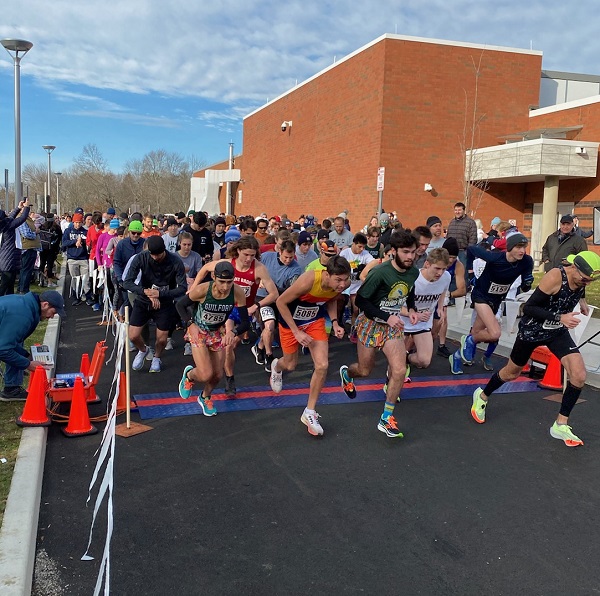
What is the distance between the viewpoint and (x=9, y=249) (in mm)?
10836

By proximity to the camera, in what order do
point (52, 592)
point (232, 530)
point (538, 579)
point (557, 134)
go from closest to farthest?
point (52, 592) < point (538, 579) < point (232, 530) < point (557, 134)

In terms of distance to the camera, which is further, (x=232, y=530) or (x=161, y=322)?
(x=161, y=322)

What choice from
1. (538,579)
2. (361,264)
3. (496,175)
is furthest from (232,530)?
(496,175)

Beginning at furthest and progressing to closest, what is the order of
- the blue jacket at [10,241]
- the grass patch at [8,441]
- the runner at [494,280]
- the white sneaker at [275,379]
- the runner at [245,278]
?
the blue jacket at [10,241], the runner at [494,280], the white sneaker at [275,379], the runner at [245,278], the grass patch at [8,441]

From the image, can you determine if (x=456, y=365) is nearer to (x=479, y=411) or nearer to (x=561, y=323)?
(x=479, y=411)

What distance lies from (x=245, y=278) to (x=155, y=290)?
131cm

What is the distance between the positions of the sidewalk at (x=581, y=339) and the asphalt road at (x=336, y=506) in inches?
71.9

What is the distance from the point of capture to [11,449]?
5.00 metres

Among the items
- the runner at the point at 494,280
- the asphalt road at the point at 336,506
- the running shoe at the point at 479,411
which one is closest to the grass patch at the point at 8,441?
the asphalt road at the point at 336,506

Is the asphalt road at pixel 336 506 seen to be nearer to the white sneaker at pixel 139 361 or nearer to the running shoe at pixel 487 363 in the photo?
the white sneaker at pixel 139 361

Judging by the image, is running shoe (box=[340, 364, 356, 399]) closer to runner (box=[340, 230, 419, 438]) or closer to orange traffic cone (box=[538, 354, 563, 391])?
runner (box=[340, 230, 419, 438])

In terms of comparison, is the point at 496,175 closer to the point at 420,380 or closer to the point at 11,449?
the point at 420,380

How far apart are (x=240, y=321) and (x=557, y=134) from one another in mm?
20860

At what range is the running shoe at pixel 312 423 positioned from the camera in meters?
5.65
